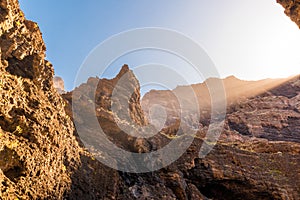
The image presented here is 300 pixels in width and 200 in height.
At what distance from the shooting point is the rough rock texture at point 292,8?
706 inches

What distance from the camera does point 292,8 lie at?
1839 centimetres

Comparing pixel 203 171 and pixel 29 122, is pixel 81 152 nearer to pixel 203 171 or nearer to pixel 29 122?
pixel 29 122

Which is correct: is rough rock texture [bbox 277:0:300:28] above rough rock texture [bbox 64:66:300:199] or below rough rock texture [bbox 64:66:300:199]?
above

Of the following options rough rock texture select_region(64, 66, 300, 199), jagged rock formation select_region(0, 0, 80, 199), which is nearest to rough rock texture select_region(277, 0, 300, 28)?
rough rock texture select_region(64, 66, 300, 199)

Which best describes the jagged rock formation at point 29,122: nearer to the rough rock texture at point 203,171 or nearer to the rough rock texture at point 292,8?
the rough rock texture at point 203,171

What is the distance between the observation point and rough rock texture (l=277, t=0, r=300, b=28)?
17.9 metres

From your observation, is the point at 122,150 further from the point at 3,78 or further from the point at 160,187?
the point at 3,78

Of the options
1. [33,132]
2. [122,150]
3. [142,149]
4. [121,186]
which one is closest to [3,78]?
[33,132]

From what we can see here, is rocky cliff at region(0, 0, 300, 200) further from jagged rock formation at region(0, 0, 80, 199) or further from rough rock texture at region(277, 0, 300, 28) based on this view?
rough rock texture at region(277, 0, 300, 28)

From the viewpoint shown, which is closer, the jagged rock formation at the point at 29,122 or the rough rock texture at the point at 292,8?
the jagged rock formation at the point at 29,122

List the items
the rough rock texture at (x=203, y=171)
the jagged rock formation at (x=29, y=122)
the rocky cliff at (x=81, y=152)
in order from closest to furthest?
the jagged rock formation at (x=29, y=122) < the rocky cliff at (x=81, y=152) < the rough rock texture at (x=203, y=171)

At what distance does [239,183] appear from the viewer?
68.0 ft

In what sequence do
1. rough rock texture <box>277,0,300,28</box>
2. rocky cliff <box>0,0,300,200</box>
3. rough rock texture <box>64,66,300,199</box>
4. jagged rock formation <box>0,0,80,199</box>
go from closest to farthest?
jagged rock formation <box>0,0,80,199</box> < rocky cliff <box>0,0,300,200</box> < rough rock texture <box>277,0,300,28</box> < rough rock texture <box>64,66,300,199</box>

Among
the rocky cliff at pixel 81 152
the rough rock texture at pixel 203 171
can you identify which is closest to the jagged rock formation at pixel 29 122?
the rocky cliff at pixel 81 152
